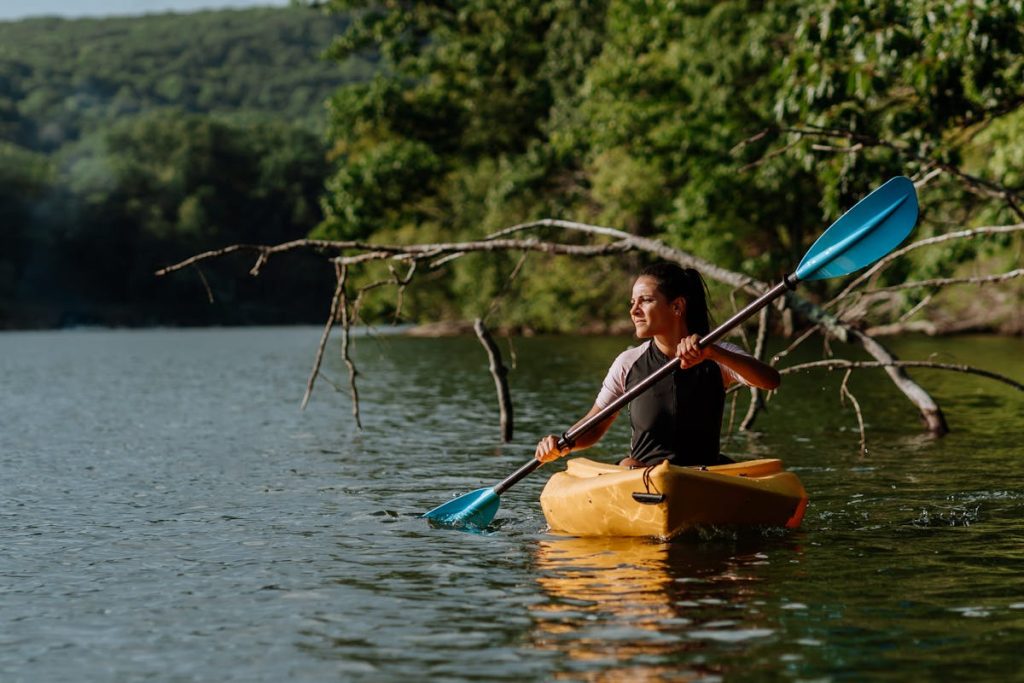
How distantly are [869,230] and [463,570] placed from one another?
10.0 ft

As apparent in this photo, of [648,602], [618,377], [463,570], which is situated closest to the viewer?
[648,602]

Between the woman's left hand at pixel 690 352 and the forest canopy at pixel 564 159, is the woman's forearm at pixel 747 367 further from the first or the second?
the forest canopy at pixel 564 159

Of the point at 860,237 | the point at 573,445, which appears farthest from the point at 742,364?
the point at 860,237

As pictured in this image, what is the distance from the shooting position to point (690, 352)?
723 centimetres

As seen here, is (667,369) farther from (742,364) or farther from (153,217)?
(153,217)

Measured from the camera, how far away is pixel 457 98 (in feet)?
145

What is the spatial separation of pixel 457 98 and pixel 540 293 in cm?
→ 642

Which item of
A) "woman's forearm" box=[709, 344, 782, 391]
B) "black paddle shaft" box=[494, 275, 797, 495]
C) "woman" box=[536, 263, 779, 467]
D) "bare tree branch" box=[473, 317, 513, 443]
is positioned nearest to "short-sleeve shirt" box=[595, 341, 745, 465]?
"woman" box=[536, 263, 779, 467]

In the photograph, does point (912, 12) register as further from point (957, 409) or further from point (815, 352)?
point (815, 352)

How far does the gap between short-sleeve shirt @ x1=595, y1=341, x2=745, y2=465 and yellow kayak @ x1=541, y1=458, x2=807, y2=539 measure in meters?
0.18

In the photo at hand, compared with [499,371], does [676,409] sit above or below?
above

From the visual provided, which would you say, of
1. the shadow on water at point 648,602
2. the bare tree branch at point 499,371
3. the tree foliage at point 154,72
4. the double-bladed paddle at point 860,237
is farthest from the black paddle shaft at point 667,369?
the tree foliage at point 154,72

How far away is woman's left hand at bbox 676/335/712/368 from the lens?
7.23 metres

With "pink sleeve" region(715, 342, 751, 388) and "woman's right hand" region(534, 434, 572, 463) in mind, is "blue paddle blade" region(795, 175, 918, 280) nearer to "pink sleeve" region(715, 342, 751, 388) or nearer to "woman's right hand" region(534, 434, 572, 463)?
"pink sleeve" region(715, 342, 751, 388)
